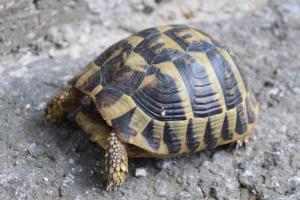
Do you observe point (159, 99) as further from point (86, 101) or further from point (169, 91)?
point (86, 101)

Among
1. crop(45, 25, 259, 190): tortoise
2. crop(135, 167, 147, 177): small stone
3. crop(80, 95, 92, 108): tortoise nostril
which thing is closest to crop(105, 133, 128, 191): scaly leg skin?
crop(45, 25, 259, 190): tortoise

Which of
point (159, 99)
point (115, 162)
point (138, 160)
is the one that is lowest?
point (138, 160)

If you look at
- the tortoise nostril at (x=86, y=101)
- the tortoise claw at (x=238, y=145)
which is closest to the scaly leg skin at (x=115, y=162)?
the tortoise nostril at (x=86, y=101)

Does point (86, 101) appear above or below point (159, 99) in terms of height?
below

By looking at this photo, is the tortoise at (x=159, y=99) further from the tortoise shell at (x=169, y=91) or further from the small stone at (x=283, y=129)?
the small stone at (x=283, y=129)

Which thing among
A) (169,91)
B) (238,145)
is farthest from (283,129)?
(169,91)

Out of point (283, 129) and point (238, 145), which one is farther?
point (283, 129)

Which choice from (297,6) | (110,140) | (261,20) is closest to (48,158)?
(110,140)

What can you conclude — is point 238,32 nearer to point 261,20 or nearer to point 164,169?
point 261,20
